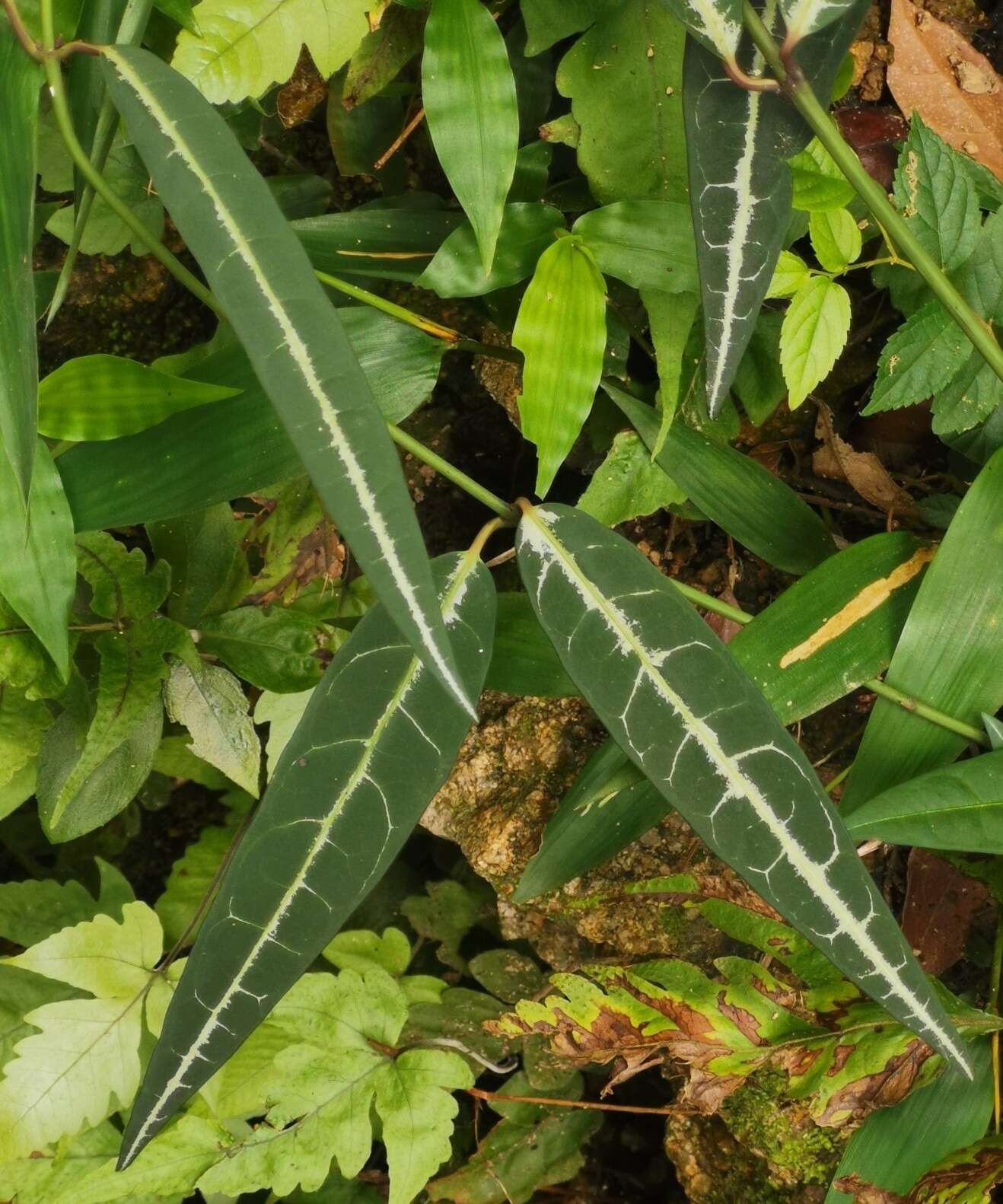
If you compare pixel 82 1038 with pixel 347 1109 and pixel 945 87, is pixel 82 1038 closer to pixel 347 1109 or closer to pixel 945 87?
pixel 347 1109

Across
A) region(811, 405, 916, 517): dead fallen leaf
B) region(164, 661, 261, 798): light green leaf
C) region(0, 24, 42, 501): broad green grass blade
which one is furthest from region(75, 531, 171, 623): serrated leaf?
region(811, 405, 916, 517): dead fallen leaf

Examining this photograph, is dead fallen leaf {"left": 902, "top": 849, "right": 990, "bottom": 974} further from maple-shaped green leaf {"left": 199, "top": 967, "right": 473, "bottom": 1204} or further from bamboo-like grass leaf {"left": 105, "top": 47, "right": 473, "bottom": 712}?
bamboo-like grass leaf {"left": 105, "top": 47, "right": 473, "bottom": 712}

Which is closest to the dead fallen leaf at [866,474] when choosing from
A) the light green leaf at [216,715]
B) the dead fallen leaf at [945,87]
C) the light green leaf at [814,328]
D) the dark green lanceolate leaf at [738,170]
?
the light green leaf at [814,328]

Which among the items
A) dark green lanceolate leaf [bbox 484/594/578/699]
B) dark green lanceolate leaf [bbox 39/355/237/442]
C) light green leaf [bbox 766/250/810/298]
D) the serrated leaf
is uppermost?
light green leaf [bbox 766/250/810/298]

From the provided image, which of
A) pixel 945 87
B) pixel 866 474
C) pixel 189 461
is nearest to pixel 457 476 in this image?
pixel 189 461

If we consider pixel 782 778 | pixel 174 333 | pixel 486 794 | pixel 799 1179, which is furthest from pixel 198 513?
pixel 799 1179

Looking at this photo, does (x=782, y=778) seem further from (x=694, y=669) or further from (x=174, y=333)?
(x=174, y=333)
